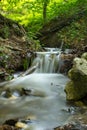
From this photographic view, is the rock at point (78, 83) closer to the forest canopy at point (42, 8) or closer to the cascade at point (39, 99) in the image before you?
the cascade at point (39, 99)

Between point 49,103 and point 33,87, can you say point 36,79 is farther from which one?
point 49,103

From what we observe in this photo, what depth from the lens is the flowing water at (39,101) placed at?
17.8 feet

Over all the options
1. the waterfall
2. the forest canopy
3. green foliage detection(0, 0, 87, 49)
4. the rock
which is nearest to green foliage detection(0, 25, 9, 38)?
green foliage detection(0, 0, 87, 49)

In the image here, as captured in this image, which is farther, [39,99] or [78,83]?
[39,99]

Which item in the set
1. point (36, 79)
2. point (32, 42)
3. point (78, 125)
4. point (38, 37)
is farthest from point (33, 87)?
point (38, 37)

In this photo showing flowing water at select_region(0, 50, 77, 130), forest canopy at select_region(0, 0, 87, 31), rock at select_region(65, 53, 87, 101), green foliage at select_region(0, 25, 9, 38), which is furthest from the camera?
forest canopy at select_region(0, 0, 87, 31)

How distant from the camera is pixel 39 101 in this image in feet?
22.0

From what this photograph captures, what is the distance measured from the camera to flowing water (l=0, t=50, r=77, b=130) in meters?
5.41

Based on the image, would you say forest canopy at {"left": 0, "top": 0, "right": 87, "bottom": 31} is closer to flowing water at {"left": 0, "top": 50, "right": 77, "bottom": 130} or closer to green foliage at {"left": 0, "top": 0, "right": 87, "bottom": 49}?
green foliage at {"left": 0, "top": 0, "right": 87, "bottom": 49}

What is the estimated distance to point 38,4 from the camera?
50.5 ft

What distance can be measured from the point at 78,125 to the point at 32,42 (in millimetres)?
7529

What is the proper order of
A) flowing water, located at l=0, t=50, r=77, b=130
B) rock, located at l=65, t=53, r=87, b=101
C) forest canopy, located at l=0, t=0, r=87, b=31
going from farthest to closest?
1. forest canopy, located at l=0, t=0, r=87, b=31
2. rock, located at l=65, t=53, r=87, b=101
3. flowing water, located at l=0, t=50, r=77, b=130

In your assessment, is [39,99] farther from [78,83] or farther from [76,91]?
[78,83]

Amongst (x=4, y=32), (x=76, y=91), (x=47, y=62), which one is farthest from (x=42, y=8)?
(x=76, y=91)
